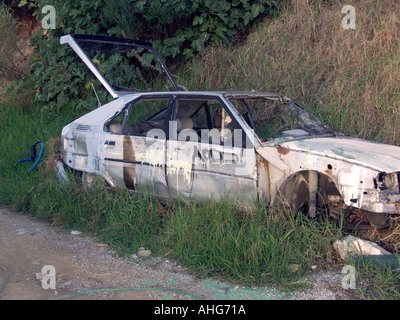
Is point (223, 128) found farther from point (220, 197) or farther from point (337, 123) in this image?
point (337, 123)

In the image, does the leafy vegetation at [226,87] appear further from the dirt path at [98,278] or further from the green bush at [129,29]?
the dirt path at [98,278]

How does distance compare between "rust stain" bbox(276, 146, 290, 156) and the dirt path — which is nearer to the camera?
the dirt path

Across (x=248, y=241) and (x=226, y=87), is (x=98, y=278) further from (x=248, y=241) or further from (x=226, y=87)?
(x=226, y=87)

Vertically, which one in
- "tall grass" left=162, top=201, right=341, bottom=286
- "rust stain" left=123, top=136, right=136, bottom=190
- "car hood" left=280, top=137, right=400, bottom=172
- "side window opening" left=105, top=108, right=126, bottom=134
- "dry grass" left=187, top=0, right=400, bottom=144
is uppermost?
"dry grass" left=187, top=0, right=400, bottom=144

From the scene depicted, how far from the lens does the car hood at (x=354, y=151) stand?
13.5ft

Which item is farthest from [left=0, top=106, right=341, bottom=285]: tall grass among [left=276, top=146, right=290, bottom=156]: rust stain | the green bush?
the green bush

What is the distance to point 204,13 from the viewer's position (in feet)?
28.7

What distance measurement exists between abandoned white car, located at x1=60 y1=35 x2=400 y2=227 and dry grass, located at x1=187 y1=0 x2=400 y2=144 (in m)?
1.60

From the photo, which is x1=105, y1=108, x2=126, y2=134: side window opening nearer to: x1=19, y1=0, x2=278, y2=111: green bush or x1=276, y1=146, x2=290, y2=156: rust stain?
x1=276, y1=146, x2=290, y2=156: rust stain

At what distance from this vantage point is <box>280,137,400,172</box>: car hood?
412 centimetres

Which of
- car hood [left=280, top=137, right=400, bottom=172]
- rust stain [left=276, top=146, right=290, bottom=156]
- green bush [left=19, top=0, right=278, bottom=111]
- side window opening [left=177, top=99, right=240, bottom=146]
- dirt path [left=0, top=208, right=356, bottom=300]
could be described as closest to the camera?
dirt path [left=0, top=208, right=356, bottom=300]

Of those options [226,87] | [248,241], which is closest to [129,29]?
[226,87]

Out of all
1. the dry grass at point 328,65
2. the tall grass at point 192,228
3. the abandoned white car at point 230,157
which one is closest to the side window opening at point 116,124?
the abandoned white car at point 230,157
